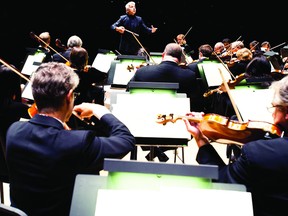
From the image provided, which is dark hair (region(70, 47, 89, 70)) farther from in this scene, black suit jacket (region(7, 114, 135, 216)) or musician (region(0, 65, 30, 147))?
black suit jacket (region(7, 114, 135, 216))

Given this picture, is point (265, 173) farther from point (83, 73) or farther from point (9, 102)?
point (83, 73)

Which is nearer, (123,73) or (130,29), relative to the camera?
(123,73)

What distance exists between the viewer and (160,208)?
1.09 meters

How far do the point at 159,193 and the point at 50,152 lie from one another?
0.49 meters

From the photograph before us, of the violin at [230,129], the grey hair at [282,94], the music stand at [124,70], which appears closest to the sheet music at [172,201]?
the grey hair at [282,94]

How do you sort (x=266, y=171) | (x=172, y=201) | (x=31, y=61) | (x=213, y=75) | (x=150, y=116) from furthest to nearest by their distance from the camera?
(x=31, y=61) < (x=213, y=75) < (x=150, y=116) < (x=266, y=171) < (x=172, y=201)

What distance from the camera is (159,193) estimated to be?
3.65 ft

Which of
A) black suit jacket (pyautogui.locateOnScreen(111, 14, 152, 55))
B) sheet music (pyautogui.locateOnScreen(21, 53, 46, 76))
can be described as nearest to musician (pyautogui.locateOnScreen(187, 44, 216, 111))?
black suit jacket (pyautogui.locateOnScreen(111, 14, 152, 55))

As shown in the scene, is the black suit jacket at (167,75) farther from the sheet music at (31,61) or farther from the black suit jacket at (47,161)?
the black suit jacket at (47,161)

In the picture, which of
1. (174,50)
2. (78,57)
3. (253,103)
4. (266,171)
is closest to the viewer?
(266,171)

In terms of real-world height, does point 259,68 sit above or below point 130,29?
below

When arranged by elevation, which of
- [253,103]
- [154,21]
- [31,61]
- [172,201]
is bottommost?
[172,201]

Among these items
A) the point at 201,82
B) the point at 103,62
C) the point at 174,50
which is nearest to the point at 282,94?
the point at 174,50

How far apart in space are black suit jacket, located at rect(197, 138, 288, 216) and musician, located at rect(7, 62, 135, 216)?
0.53 meters
